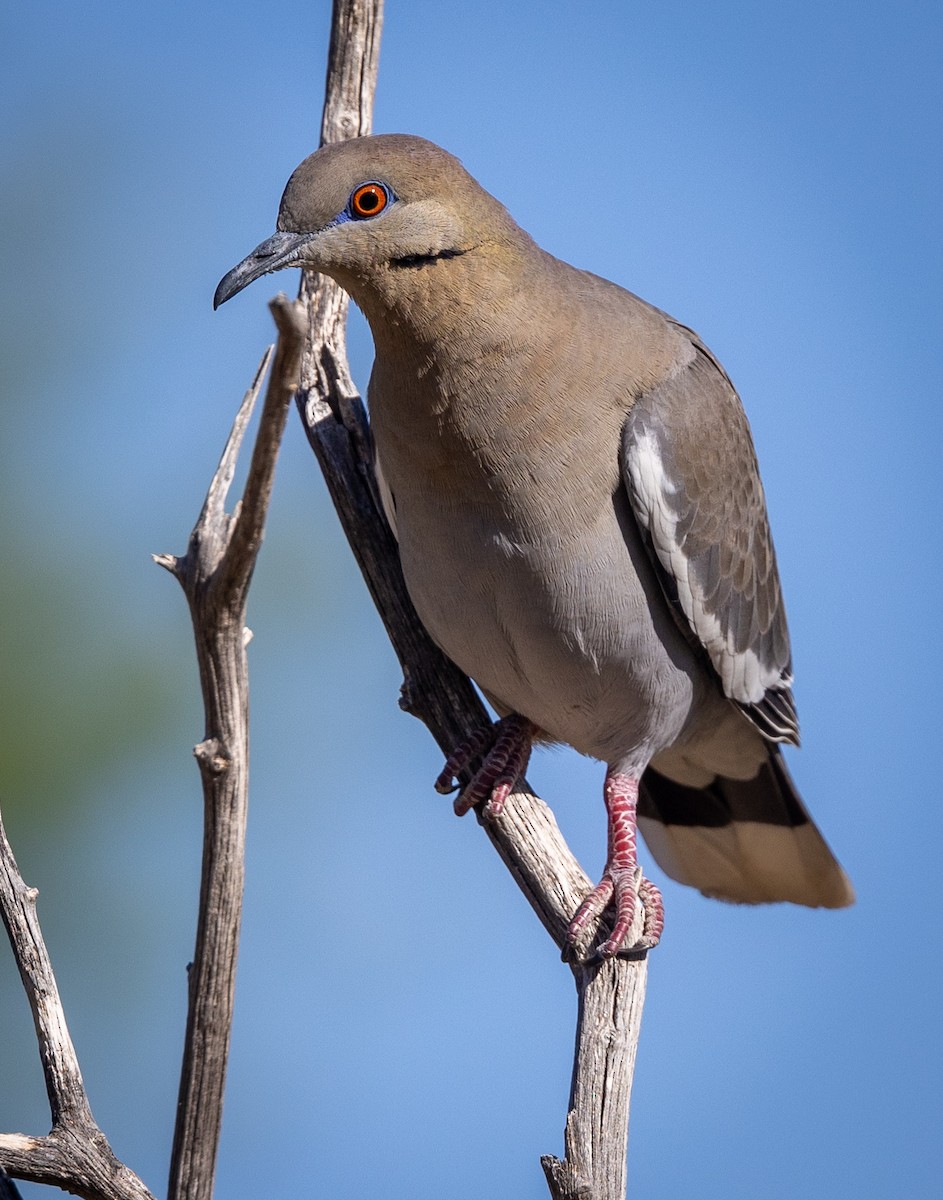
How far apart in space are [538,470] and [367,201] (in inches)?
29.0

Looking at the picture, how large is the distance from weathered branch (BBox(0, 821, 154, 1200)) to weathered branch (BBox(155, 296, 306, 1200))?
128 millimetres

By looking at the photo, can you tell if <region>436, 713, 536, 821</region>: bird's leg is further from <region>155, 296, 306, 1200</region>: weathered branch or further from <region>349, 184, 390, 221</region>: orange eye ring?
<region>349, 184, 390, 221</region>: orange eye ring

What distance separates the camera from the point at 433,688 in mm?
3584

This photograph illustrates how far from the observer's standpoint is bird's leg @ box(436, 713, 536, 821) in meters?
3.43

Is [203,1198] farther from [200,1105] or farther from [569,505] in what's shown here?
[569,505]

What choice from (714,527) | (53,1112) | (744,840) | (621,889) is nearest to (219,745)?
(53,1112)

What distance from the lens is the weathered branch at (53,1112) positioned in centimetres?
235

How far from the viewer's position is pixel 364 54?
343 centimetres

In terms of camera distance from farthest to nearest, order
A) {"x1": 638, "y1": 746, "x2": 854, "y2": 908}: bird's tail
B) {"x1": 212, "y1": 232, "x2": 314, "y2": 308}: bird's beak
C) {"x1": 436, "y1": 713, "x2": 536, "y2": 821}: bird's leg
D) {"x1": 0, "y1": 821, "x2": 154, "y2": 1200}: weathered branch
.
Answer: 1. {"x1": 638, "y1": 746, "x2": 854, "y2": 908}: bird's tail
2. {"x1": 436, "y1": 713, "x2": 536, "y2": 821}: bird's leg
3. {"x1": 212, "y1": 232, "x2": 314, "y2": 308}: bird's beak
4. {"x1": 0, "y1": 821, "x2": 154, "y2": 1200}: weathered branch

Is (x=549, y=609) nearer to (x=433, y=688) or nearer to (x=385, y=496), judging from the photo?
(x=433, y=688)

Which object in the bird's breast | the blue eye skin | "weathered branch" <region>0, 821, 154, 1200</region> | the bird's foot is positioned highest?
the blue eye skin

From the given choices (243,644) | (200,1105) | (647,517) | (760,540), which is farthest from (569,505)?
(200,1105)

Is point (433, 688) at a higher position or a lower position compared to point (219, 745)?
higher

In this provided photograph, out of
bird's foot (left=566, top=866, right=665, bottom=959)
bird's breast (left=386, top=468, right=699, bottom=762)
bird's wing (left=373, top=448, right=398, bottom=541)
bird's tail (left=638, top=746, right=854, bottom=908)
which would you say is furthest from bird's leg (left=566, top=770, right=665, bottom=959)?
bird's wing (left=373, top=448, right=398, bottom=541)
